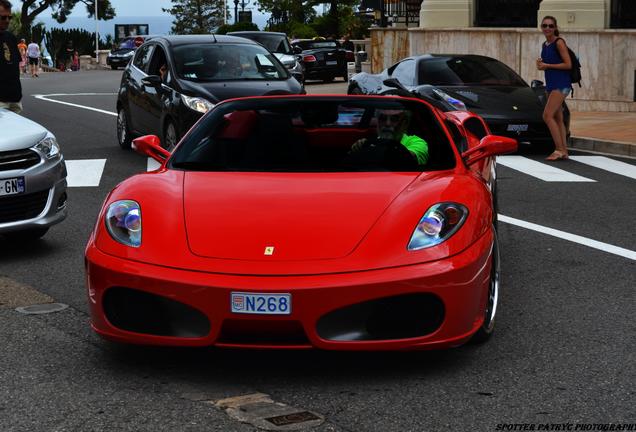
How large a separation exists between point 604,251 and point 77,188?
586 centimetres

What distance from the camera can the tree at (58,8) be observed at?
3388 inches

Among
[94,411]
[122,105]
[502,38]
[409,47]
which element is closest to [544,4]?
[502,38]

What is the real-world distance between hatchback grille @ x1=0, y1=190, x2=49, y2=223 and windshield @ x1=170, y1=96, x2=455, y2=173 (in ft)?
7.12

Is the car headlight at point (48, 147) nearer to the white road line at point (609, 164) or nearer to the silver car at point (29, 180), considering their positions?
the silver car at point (29, 180)

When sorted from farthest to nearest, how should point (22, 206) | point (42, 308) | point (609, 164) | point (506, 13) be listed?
point (506, 13), point (609, 164), point (22, 206), point (42, 308)

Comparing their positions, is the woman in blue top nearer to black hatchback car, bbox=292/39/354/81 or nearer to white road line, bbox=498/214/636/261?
white road line, bbox=498/214/636/261

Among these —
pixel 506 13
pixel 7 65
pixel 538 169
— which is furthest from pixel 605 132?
pixel 506 13

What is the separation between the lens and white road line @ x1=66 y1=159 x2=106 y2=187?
43.4 feet

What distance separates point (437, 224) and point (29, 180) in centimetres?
393

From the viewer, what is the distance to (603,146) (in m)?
17.5

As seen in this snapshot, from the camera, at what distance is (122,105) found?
55.1 feet

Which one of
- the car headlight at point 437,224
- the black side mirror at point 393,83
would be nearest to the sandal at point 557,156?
the black side mirror at point 393,83

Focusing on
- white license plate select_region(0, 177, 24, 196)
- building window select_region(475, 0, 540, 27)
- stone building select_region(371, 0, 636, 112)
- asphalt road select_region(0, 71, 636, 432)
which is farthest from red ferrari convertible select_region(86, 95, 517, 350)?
building window select_region(475, 0, 540, 27)

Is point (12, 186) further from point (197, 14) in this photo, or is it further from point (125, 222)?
point (197, 14)
